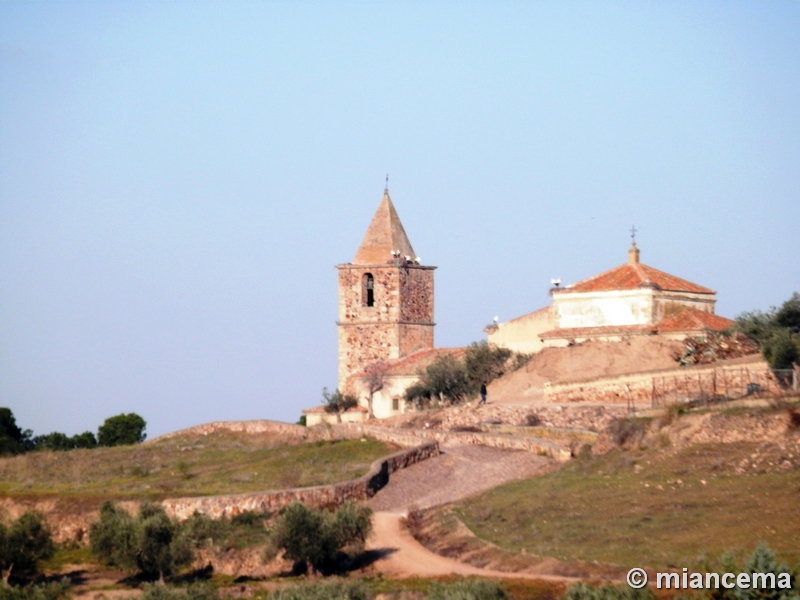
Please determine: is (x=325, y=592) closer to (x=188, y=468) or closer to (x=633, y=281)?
(x=188, y=468)

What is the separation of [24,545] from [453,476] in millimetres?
9953

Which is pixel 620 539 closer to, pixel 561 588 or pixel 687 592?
pixel 561 588

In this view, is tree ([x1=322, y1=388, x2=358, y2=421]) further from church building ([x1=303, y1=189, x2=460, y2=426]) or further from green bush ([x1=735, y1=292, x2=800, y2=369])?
green bush ([x1=735, y1=292, x2=800, y2=369])

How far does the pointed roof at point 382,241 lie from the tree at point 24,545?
31.5 meters

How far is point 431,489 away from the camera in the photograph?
31953 millimetres

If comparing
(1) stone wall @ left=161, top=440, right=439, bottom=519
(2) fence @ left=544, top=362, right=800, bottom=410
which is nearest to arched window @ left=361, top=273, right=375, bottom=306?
(2) fence @ left=544, top=362, right=800, bottom=410

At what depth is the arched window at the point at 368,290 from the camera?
58031 mm

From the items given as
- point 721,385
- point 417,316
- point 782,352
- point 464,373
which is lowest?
point 721,385

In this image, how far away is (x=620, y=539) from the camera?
76.3 ft

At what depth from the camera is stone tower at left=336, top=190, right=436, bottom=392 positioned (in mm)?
57281

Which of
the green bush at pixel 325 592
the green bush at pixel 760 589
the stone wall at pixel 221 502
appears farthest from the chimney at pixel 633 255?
the green bush at pixel 760 589

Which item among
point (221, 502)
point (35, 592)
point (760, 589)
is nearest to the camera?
point (760, 589)

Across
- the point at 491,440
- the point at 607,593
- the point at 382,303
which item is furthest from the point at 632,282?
the point at 607,593

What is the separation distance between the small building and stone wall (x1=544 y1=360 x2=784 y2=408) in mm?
6221
